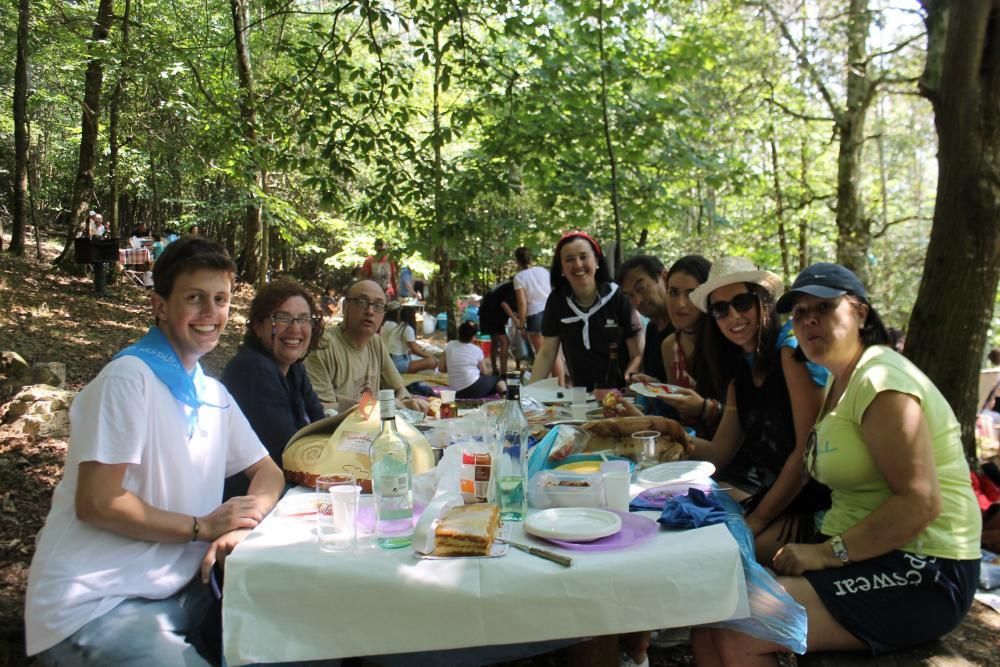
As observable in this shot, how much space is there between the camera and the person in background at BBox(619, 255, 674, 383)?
4.58 meters

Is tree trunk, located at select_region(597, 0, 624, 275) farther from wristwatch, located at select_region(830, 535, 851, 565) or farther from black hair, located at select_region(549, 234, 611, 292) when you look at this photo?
wristwatch, located at select_region(830, 535, 851, 565)

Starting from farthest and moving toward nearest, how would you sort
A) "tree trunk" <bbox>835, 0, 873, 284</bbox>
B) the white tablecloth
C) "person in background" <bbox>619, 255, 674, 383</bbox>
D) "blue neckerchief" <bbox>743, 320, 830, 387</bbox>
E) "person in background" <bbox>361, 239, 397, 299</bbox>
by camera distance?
"person in background" <bbox>361, 239, 397, 299</bbox> < "tree trunk" <bbox>835, 0, 873, 284</bbox> < "person in background" <bbox>619, 255, 674, 383</bbox> < "blue neckerchief" <bbox>743, 320, 830, 387</bbox> < the white tablecloth

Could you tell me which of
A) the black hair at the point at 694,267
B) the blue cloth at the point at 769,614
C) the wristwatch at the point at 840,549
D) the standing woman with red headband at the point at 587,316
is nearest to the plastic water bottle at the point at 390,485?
the blue cloth at the point at 769,614

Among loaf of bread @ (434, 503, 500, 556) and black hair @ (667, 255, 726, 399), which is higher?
→ black hair @ (667, 255, 726, 399)

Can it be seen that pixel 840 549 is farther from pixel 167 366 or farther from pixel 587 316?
pixel 587 316

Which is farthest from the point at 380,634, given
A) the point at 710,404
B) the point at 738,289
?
the point at 710,404

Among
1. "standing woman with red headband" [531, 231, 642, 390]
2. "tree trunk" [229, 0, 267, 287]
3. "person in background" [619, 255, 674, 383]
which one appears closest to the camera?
"person in background" [619, 255, 674, 383]

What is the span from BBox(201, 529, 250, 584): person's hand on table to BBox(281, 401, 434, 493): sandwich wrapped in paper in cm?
41

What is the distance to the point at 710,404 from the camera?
11.3 feet

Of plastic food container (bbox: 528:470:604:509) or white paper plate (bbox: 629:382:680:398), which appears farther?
white paper plate (bbox: 629:382:680:398)

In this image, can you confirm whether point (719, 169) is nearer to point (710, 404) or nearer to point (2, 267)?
point (710, 404)

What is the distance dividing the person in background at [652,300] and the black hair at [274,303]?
2.16 metres

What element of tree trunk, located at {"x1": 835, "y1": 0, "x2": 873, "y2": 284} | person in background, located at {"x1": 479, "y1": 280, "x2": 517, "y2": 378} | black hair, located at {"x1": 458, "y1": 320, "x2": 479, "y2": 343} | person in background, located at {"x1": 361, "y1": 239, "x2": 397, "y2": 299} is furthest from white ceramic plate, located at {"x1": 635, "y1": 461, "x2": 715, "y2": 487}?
person in background, located at {"x1": 361, "y1": 239, "x2": 397, "y2": 299}

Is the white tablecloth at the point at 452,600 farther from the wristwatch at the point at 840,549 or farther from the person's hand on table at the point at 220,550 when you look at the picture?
the wristwatch at the point at 840,549
